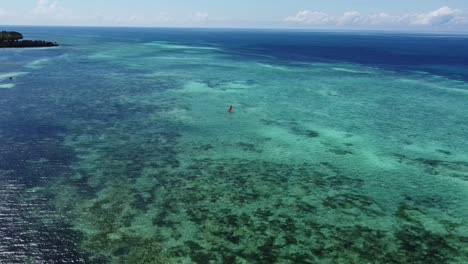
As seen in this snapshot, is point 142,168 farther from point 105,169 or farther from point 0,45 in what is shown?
point 0,45

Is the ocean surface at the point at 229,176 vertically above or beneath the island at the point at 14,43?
beneath

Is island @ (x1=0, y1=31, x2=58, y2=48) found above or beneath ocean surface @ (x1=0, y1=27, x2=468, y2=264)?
above

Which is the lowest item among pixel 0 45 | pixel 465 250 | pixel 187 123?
pixel 465 250

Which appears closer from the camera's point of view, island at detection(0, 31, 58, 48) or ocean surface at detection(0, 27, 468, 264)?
ocean surface at detection(0, 27, 468, 264)

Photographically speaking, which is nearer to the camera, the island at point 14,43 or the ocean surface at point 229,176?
the ocean surface at point 229,176

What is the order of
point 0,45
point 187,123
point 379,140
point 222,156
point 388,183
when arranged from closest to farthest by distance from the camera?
1. point 388,183
2. point 222,156
3. point 379,140
4. point 187,123
5. point 0,45

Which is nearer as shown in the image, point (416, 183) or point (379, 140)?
point (416, 183)

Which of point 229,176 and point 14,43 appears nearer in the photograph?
point 229,176

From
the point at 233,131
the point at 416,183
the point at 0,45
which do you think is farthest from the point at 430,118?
the point at 0,45
